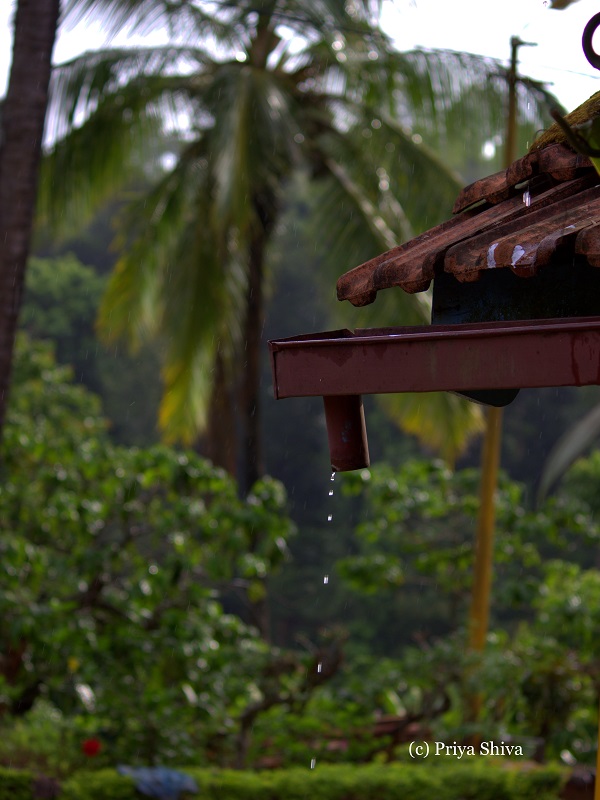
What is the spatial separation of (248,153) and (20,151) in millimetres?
2851

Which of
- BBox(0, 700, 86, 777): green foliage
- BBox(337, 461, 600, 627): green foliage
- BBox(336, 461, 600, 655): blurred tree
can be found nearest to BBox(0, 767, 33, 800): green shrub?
BBox(0, 700, 86, 777): green foliage

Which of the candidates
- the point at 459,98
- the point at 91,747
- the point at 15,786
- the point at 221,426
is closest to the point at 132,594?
the point at 91,747

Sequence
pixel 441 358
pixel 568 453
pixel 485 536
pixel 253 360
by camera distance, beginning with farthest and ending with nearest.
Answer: pixel 253 360 < pixel 485 536 < pixel 568 453 < pixel 441 358

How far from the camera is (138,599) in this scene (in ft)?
23.1

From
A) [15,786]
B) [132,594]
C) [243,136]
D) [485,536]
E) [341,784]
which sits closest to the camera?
[15,786]

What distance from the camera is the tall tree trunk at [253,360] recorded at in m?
10.2

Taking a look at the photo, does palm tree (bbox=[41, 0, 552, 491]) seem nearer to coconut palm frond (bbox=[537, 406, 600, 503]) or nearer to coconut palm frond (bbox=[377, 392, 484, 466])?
coconut palm frond (bbox=[377, 392, 484, 466])

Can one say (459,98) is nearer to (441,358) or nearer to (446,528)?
(446,528)

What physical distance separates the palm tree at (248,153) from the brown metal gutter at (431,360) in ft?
19.1

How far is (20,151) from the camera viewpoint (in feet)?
17.9

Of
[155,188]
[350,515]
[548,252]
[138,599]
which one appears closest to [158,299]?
[155,188]

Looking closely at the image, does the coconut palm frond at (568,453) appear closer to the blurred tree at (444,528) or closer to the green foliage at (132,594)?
the green foliage at (132,594)

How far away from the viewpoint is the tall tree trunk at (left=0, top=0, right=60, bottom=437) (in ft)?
17.8

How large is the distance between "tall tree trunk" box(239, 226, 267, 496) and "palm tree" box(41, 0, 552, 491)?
0.07ft
